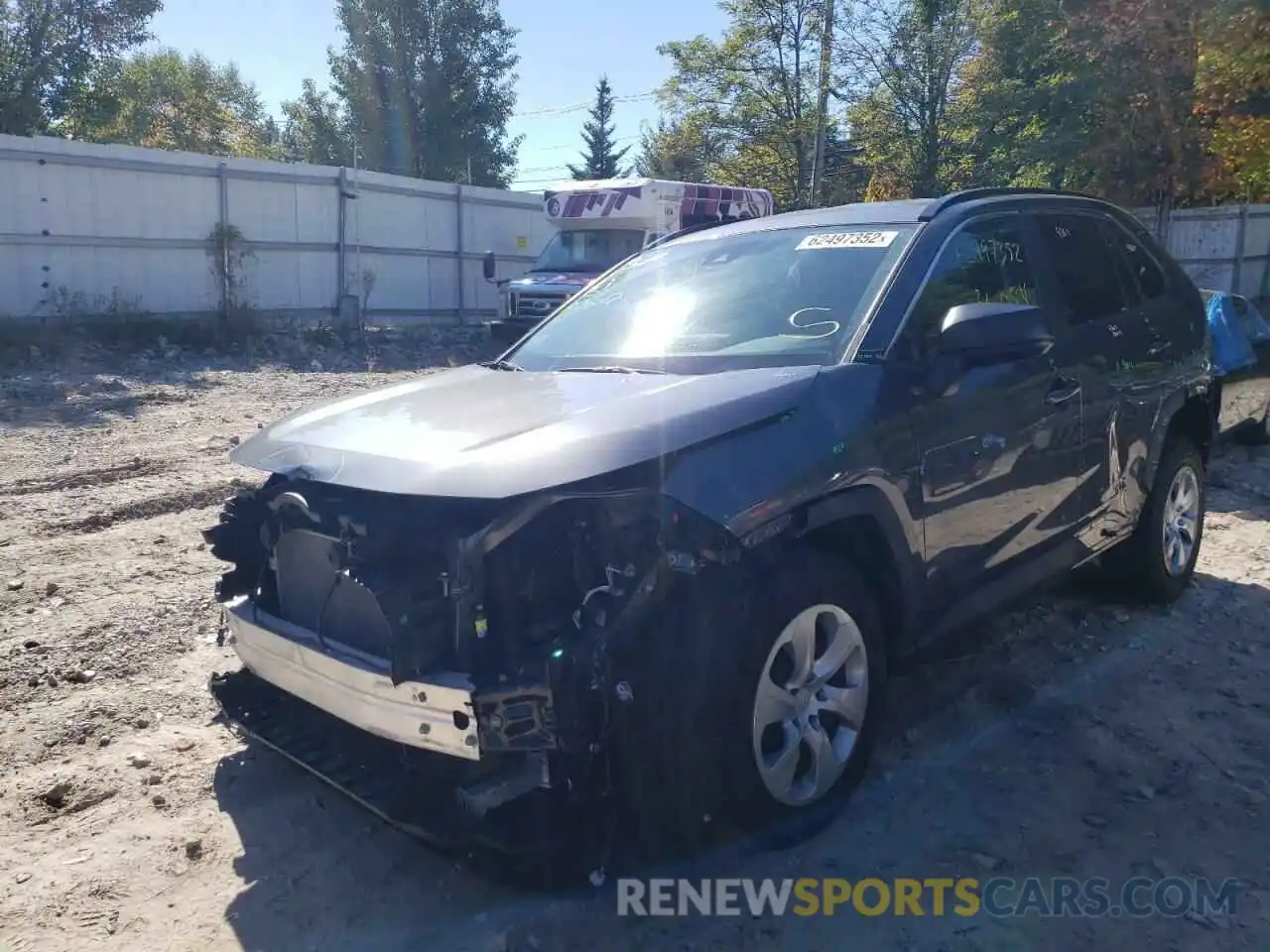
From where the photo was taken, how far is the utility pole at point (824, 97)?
22.0 meters

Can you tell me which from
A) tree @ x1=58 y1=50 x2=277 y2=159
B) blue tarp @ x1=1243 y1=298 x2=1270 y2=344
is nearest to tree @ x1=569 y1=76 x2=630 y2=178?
tree @ x1=58 y1=50 x2=277 y2=159

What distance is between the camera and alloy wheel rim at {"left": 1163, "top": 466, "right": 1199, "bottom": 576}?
16.7 feet

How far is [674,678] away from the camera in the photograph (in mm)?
2596

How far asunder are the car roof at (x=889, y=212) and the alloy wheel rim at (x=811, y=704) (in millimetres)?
1663

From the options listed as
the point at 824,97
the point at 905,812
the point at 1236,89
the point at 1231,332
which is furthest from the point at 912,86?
the point at 905,812

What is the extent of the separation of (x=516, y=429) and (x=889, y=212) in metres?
1.92

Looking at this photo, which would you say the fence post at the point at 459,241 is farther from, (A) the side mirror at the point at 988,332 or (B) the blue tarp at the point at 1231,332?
(A) the side mirror at the point at 988,332

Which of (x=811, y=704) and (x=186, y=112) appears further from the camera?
(x=186, y=112)

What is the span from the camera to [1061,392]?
4.03 meters

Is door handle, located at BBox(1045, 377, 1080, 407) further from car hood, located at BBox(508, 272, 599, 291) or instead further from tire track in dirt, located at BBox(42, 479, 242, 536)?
car hood, located at BBox(508, 272, 599, 291)

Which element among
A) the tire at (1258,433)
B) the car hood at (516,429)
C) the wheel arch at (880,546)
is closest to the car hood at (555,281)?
the tire at (1258,433)

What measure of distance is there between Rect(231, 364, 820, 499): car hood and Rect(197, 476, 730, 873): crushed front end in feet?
0.32

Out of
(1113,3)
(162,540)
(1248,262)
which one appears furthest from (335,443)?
(1248,262)

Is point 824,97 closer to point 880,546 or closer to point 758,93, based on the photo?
point 758,93
